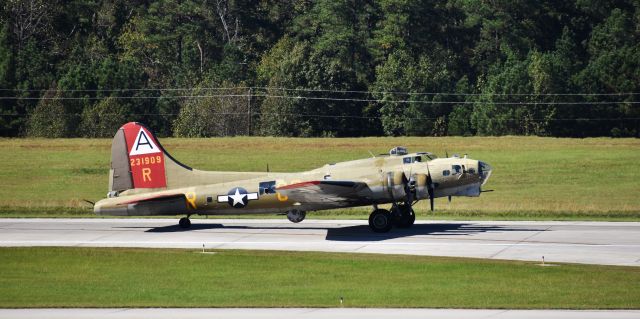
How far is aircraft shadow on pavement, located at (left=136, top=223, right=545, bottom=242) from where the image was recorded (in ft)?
148

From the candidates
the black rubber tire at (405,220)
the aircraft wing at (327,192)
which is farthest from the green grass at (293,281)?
the black rubber tire at (405,220)

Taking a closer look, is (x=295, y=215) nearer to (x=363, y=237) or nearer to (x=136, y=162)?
(x=363, y=237)

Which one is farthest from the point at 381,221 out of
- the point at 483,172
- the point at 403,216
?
the point at 483,172

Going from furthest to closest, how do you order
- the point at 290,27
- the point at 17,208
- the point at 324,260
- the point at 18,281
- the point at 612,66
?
the point at 290,27
the point at 612,66
the point at 17,208
the point at 324,260
the point at 18,281

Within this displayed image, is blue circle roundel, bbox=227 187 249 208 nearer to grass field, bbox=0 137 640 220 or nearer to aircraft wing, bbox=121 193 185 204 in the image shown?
aircraft wing, bbox=121 193 185 204

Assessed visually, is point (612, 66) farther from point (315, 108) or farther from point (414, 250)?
point (414, 250)

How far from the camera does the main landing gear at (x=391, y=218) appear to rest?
45.6m

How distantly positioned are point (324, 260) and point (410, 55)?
9283cm

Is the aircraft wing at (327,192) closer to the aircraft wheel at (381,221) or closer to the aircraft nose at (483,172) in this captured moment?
the aircraft wheel at (381,221)

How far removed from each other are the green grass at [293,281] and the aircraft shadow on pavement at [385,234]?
4955 mm

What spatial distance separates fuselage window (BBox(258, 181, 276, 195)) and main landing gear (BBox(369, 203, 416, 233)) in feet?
14.0

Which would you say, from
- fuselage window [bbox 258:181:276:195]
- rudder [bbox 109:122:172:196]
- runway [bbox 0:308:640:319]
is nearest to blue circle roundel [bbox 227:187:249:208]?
fuselage window [bbox 258:181:276:195]

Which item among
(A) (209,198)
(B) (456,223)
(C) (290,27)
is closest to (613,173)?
(B) (456,223)

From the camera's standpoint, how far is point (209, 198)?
155 feet
